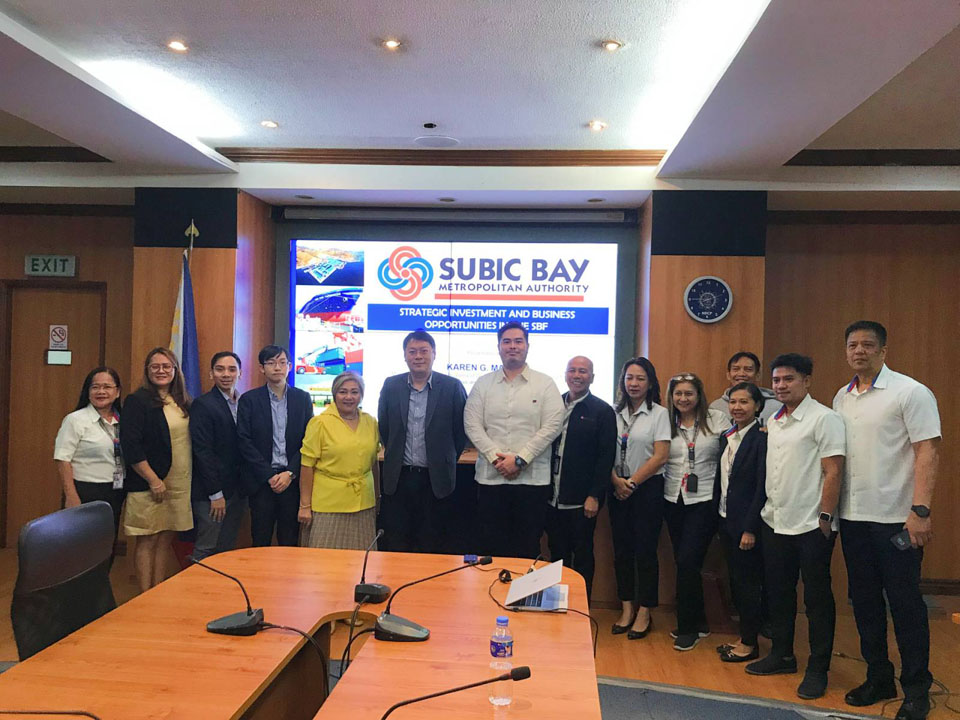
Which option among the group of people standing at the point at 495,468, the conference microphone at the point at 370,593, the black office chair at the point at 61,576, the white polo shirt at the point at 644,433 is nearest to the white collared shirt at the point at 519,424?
the group of people standing at the point at 495,468

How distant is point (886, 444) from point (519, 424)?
173cm

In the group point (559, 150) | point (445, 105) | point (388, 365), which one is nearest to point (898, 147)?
point (559, 150)

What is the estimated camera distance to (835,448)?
10.1ft

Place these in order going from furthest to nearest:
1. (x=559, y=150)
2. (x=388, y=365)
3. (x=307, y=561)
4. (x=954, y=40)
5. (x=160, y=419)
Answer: (x=388, y=365) → (x=559, y=150) → (x=160, y=419) → (x=954, y=40) → (x=307, y=561)

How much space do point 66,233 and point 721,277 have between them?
4837mm

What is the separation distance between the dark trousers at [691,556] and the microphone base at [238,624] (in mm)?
2510

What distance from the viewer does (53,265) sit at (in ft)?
17.9

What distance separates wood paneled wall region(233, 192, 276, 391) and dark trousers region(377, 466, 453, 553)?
1521mm

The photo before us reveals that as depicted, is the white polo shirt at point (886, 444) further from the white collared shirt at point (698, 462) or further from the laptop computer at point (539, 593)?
the laptop computer at point (539, 593)

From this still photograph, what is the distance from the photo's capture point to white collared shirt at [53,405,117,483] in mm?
3635

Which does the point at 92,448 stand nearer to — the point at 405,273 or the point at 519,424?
the point at 519,424

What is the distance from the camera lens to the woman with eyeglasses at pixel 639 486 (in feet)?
12.6

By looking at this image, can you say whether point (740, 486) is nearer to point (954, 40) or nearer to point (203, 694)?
point (954, 40)

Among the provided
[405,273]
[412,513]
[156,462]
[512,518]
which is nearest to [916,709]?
[512,518]
